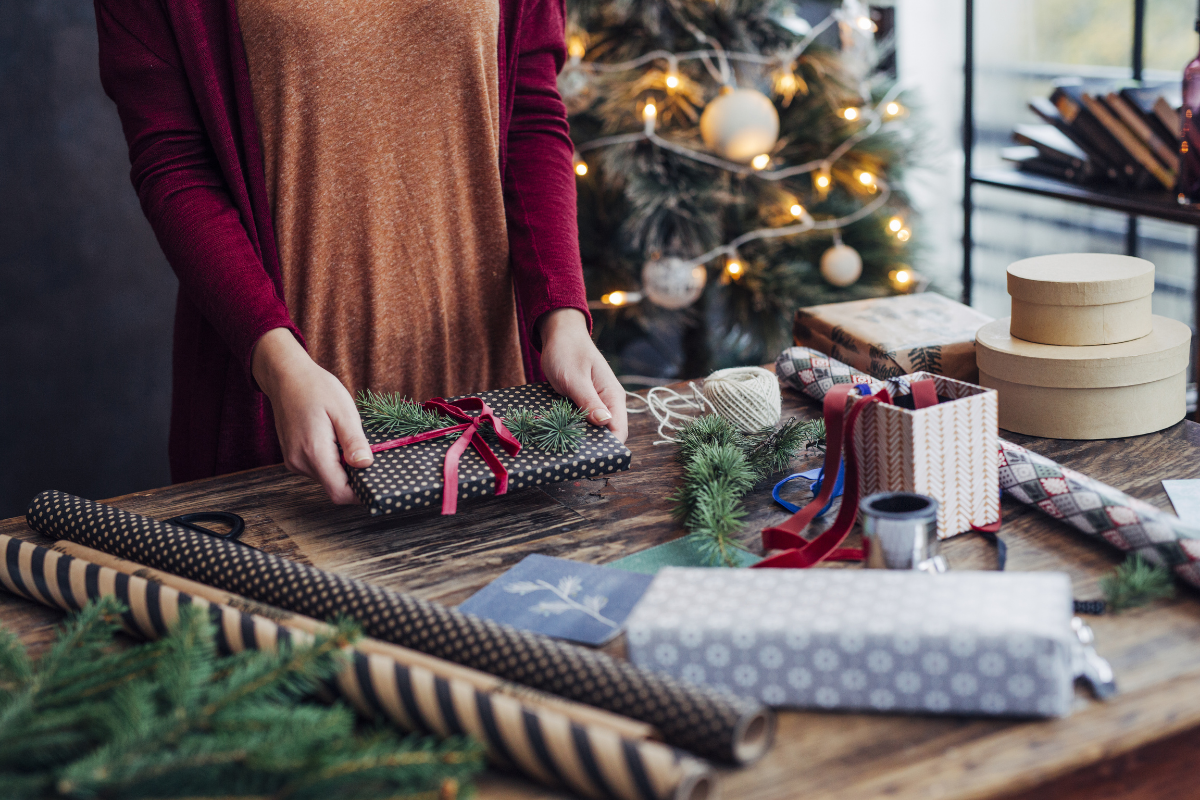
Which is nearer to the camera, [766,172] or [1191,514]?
[1191,514]

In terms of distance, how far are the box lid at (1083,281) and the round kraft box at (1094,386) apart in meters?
0.05

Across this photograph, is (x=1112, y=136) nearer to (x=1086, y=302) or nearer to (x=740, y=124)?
(x=740, y=124)

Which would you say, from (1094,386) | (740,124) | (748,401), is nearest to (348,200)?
(748,401)

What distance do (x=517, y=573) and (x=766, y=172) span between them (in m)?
1.76

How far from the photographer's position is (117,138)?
2.04 m

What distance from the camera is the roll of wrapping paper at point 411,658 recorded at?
1.75 ft

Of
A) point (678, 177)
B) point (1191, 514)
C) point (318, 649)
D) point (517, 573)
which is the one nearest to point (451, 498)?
point (517, 573)

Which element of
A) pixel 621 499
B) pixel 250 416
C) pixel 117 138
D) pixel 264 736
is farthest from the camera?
pixel 117 138

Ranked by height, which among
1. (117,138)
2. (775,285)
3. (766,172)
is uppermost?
(117,138)

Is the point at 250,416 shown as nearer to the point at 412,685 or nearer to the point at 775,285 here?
the point at 412,685

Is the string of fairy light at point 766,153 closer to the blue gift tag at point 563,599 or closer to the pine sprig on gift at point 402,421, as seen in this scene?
the pine sprig on gift at point 402,421

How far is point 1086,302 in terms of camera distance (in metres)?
0.99

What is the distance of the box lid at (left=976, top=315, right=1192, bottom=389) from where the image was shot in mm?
982

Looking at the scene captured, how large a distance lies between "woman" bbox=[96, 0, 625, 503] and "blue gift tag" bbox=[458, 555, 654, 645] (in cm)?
21
